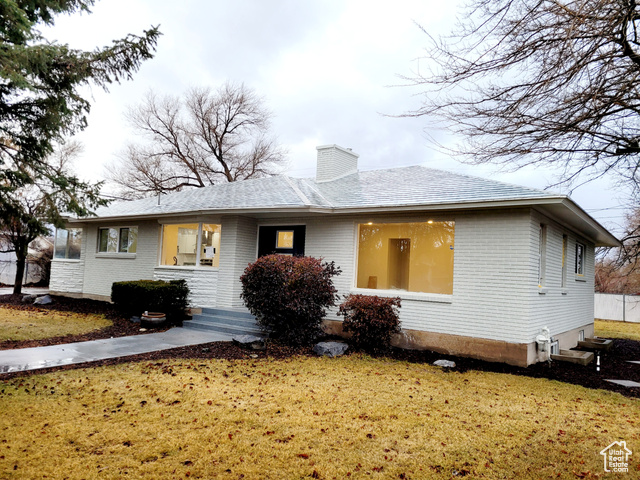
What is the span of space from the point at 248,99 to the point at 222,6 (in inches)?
717

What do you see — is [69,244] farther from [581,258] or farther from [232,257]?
[581,258]

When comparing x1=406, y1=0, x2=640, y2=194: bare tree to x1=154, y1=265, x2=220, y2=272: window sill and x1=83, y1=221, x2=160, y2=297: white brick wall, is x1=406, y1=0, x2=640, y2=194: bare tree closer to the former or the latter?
x1=154, y1=265, x2=220, y2=272: window sill

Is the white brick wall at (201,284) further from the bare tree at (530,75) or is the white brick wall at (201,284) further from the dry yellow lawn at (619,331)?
the dry yellow lawn at (619,331)

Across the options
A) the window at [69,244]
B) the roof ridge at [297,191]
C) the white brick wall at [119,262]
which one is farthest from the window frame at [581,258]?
the window at [69,244]

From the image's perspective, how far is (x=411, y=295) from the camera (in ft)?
30.0

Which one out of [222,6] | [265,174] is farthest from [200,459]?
[265,174]

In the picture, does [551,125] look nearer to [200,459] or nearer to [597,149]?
[597,149]

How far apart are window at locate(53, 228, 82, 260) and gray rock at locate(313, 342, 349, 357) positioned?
1241 centimetres

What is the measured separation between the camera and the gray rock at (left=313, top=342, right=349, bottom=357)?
8.08m

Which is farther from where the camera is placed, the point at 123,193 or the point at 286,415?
the point at 123,193

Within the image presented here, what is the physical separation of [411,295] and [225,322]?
15.4ft

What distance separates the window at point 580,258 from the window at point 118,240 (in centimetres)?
1398

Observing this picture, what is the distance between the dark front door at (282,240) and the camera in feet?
35.8

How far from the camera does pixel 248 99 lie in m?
27.3
